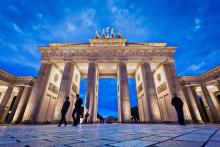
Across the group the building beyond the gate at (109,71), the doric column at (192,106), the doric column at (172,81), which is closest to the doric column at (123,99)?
the building beyond the gate at (109,71)

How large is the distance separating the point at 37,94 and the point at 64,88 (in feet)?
12.3

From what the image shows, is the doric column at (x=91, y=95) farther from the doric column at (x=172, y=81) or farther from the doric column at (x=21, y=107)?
the doric column at (x=172, y=81)

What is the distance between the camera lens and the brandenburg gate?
53.7ft

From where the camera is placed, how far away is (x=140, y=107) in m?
21.3

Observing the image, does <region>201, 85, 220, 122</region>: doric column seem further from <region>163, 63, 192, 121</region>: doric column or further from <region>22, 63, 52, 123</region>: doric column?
<region>22, 63, 52, 123</region>: doric column

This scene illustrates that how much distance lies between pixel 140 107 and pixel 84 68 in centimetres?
1273

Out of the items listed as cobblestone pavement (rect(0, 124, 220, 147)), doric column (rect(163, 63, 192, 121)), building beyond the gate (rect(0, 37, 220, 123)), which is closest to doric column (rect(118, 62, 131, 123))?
building beyond the gate (rect(0, 37, 220, 123))

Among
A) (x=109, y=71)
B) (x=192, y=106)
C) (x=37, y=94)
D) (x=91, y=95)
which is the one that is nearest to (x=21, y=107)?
(x=37, y=94)

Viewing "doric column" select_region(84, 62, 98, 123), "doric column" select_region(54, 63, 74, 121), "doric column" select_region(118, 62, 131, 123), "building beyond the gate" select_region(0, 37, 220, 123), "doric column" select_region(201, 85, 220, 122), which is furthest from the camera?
"doric column" select_region(201, 85, 220, 122)

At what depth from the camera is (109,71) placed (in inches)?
933

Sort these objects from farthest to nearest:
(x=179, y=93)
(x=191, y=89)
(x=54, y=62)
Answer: (x=191, y=89) → (x=54, y=62) → (x=179, y=93)

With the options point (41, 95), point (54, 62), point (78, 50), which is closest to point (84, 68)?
point (78, 50)

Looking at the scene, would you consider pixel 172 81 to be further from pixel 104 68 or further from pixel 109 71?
pixel 104 68

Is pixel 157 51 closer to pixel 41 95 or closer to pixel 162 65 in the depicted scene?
pixel 162 65
